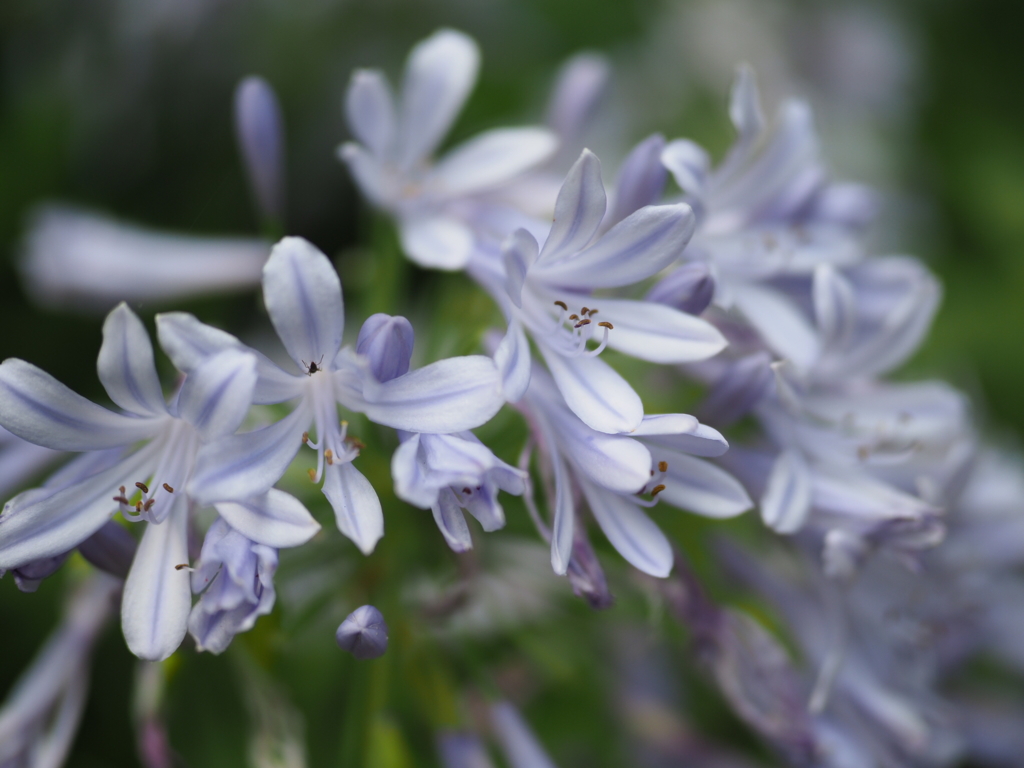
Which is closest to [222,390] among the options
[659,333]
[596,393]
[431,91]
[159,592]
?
[159,592]

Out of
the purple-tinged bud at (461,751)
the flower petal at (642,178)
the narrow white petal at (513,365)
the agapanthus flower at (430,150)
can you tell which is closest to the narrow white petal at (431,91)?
the agapanthus flower at (430,150)

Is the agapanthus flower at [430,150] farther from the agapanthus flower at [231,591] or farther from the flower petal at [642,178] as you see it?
the agapanthus flower at [231,591]

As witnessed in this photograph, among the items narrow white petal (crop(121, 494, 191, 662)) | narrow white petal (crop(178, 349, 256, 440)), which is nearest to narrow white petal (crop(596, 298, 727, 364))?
narrow white petal (crop(178, 349, 256, 440))

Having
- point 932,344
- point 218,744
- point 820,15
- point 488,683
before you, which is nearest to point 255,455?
point 488,683

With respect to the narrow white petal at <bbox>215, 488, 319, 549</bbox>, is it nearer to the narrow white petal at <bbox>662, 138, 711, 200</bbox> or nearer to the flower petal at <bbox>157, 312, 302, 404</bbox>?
the flower petal at <bbox>157, 312, 302, 404</bbox>

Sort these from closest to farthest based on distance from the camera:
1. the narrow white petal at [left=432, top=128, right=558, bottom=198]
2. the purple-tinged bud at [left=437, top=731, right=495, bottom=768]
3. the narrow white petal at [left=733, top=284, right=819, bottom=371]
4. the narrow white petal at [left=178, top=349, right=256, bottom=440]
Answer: the narrow white petal at [left=178, top=349, right=256, bottom=440] → the narrow white petal at [left=733, top=284, right=819, bottom=371] → the purple-tinged bud at [left=437, top=731, right=495, bottom=768] → the narrow white petal at [left=432, top=128, right=558, bottom=198]

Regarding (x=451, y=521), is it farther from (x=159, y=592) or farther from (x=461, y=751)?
(x=461, y=751)
